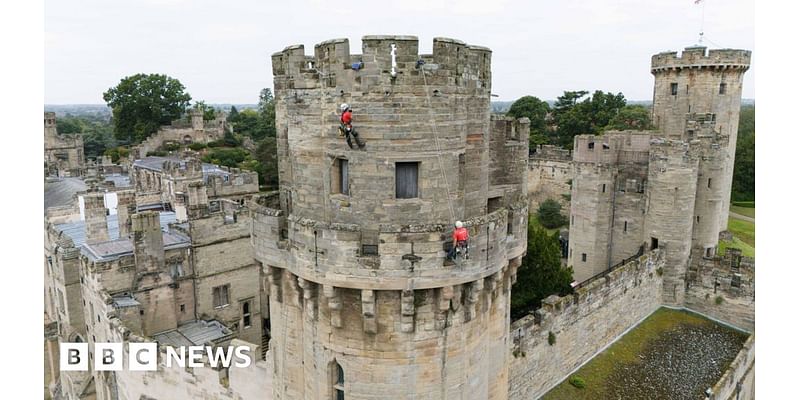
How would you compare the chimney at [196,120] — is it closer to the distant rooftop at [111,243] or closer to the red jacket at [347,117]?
the distant rooftop at [111,243]

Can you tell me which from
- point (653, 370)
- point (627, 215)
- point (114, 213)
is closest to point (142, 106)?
point (114, 213)

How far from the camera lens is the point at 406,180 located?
1159 cm

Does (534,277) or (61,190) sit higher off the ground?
(61,190)

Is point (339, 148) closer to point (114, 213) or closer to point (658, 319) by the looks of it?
point (658, 319)

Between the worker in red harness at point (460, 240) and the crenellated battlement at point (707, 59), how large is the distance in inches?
1286

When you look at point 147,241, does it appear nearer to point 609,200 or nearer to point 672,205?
point 609,200

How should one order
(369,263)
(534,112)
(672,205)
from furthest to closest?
1. (534,112)
2. (672,205)
3. (369,263)

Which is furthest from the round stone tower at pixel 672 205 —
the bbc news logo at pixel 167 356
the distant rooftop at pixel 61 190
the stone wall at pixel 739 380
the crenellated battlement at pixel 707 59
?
the distant rooftop at pixel 61 190

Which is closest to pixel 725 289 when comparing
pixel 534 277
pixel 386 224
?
pixel 534 277

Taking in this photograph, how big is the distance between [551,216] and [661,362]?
28.5m

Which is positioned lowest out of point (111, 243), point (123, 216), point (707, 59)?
point (111, 243)

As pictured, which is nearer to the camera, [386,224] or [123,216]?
[386,224]

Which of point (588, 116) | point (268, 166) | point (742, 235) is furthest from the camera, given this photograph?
point (588, 116)

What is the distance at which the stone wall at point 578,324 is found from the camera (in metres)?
22.8
